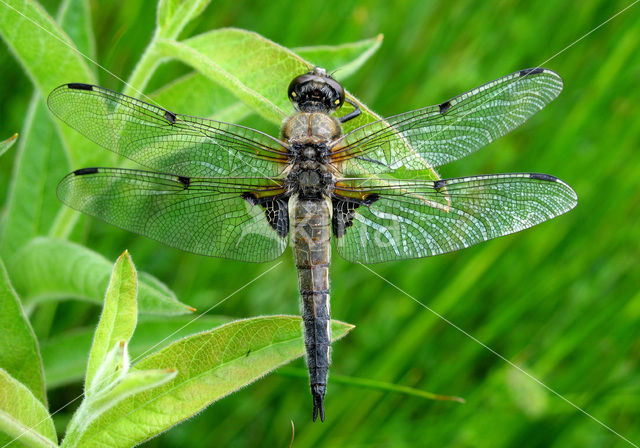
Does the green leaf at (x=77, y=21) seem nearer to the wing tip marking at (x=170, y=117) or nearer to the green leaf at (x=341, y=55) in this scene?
the wing tip marking at (x=170, y=117)

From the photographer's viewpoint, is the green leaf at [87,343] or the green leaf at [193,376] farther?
the green leaf at [87,343]

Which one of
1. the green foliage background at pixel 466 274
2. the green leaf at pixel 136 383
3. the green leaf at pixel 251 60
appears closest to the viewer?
the green leaf at pixel 136 383

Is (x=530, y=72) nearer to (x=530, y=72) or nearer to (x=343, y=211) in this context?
(x=530, y=72)

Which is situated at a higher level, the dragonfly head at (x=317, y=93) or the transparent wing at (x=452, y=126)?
the dragonfly head at (x=317, y=93)

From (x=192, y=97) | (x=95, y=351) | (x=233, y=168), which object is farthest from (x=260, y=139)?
(x=95, y=351)

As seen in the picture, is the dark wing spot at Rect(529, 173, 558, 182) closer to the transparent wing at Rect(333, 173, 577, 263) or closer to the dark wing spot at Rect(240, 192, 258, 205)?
the transparent wing at Rect(333, 173, 577, 263)

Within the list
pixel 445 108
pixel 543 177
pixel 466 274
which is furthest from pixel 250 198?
pixel 466 274

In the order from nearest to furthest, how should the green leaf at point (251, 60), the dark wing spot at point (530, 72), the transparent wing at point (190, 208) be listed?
the green leaf at point (251, 60)
the transparent wing at point (190, 208)
the dark wing spot at point (530, 72)

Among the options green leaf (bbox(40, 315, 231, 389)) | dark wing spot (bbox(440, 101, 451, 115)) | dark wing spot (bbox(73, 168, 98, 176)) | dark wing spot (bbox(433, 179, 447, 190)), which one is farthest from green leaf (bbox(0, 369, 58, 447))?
dark wing spot (bbox(440, 101, 451, 115))

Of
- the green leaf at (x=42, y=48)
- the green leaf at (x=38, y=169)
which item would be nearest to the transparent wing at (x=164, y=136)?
the green leaf at (x=42, y=48)
